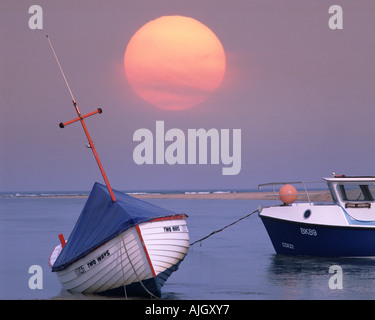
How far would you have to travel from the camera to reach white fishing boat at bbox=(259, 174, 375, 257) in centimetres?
2569

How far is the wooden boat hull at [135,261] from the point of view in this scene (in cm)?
1770

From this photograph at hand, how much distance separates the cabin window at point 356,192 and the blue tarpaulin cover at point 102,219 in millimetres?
10090

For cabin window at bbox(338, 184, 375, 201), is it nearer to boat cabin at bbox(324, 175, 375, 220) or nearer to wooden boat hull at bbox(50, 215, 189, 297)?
boat cabin at bbox(324, 175, 375, 220)

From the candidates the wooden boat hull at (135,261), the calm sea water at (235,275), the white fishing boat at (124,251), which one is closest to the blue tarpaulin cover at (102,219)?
the white fishing boat at (124,251)

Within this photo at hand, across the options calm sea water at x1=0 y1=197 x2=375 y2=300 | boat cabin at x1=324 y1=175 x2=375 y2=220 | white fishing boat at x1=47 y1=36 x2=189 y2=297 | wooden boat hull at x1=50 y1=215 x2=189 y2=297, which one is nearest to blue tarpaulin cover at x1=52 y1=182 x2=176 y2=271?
white fishing boat at x1=47 y1=36 x2=189 y2=297

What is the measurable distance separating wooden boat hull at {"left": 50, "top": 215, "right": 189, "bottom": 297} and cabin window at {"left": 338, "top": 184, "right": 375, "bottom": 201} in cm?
1034

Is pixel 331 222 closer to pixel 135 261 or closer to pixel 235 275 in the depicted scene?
pixel 235 275

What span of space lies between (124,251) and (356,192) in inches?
503

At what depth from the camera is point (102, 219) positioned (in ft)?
62.7

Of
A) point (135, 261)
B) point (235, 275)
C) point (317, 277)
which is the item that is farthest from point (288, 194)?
point (135, 261)
